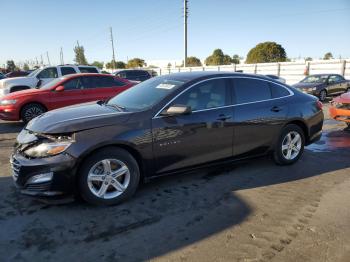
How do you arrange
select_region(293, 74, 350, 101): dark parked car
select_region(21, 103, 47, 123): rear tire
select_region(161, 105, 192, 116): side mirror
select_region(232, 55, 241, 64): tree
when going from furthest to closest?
select_region(232, 55, 241, 64): tree → select_region(293, 74, 350, 101): dark parked car → select_region(21, 103, 47, 123): rear tire → select_region(161, 105, 192, 116): side mirror

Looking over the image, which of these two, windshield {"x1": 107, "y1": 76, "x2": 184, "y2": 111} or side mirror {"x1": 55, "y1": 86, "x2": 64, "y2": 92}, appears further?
side mirror {"x1": 55, "y1": 86, "x2": 64, "y2": 92}

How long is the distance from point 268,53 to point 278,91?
6057cm

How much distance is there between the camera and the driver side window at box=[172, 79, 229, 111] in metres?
4.65

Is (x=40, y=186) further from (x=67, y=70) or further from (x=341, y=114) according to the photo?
(x=67, y=70)

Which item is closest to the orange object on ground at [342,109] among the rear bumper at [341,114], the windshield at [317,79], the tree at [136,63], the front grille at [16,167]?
the rear bumper at [341,114]

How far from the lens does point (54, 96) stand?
32.0 feet

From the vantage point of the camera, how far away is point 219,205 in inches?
163

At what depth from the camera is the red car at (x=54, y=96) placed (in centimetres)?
947

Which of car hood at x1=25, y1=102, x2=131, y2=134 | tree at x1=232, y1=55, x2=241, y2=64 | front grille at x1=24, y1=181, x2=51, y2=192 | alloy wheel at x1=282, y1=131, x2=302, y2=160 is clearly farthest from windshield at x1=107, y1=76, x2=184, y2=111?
tree at x1=232, y1=55, x2=241, y2=64

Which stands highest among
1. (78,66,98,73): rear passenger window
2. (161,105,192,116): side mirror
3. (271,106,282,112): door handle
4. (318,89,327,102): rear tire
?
(161,105,192,116): side mirror

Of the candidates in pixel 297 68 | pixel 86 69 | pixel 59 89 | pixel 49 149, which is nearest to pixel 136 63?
pixel 297 68

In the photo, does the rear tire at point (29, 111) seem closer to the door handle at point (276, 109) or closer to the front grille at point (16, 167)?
the front grille at point (16, 167)

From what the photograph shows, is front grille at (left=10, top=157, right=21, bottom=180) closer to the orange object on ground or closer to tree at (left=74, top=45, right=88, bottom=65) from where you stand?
the orange object on ground

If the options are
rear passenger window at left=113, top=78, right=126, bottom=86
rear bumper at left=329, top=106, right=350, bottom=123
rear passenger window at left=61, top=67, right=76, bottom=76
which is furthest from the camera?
rear passenger window at left=61, top=67, right=76, bottom=76
